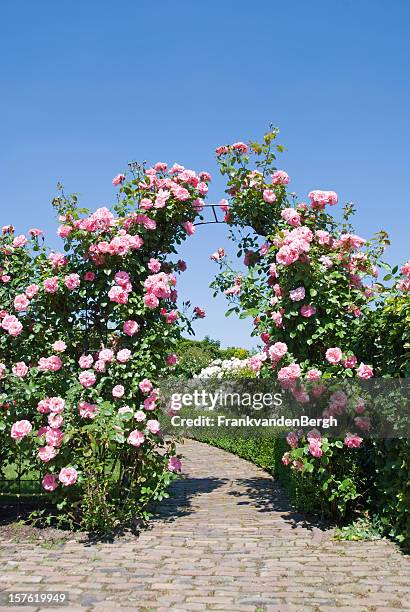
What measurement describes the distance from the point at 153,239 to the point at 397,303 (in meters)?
2.68

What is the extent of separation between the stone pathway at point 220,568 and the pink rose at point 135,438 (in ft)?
2.72

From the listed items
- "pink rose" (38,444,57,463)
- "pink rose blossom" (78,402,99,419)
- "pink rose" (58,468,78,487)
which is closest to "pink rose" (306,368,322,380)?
"pink rose blossom" (78,402,99,419)

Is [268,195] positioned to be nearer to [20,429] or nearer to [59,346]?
[59,346]

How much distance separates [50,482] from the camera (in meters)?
5.78

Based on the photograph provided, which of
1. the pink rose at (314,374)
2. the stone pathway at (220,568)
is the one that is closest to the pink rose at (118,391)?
the stone pathway at (220,568)

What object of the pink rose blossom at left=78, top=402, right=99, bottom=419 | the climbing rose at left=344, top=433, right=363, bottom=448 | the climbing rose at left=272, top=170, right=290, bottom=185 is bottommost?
the climbing rose at left=344, top=433, right=363, bottom=448

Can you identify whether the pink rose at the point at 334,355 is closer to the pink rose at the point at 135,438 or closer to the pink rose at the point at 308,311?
the pink rose at the point at 308,311

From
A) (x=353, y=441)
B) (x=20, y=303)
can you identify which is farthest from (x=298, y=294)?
(x=20, y=303)

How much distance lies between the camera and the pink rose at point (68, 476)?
5562mm

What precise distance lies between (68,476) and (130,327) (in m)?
1.51

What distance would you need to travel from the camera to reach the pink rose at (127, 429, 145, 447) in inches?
231

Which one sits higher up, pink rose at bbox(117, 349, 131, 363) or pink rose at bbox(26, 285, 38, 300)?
pink rose at bbox(26, 285, 38, 300)

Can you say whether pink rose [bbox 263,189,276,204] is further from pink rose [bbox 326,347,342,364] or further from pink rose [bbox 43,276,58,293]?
pink rose [bbox 43,276,58,293]

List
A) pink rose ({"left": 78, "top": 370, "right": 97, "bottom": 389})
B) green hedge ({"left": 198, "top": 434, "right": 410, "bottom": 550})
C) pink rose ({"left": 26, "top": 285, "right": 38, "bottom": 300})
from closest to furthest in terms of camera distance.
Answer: green hedge ({"left": 198, "top": 434, "right": 410, "bottom": 550}), pink rose ({"left": 78, "top": 370, "right": 97, "bottom": 389}), pink rose ({"left": 26, "top": 285, "right": 38, "bottom": 300})
